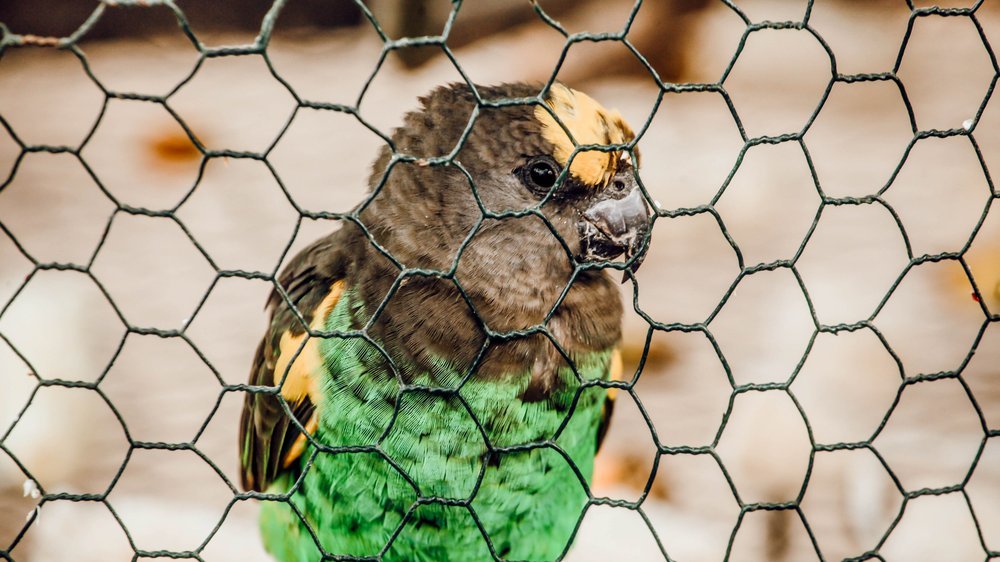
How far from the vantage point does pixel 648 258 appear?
3004mm

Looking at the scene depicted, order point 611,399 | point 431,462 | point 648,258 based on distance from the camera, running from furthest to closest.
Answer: point 648,258 → point 611,399 → point 431,462

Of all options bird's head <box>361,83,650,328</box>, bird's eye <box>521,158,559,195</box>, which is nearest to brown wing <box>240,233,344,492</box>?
bird's head <box>361,83,650,328</box>

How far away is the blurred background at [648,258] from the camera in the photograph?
228cm

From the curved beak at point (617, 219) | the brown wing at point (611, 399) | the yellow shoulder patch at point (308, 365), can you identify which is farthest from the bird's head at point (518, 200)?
the brown wing at point (611, 399)

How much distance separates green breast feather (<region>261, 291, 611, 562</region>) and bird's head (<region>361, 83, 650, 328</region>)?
16 centimetres

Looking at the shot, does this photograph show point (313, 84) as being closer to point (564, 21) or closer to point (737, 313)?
point (564, 21)

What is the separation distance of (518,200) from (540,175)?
0.05 m

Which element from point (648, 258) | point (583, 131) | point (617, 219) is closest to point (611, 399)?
point (617, 219)

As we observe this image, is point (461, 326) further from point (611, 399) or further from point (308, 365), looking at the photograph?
point (611, 399)

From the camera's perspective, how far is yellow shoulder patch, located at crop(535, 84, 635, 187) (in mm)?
1354

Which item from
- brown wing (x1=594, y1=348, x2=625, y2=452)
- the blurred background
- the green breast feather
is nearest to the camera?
the green breast feather

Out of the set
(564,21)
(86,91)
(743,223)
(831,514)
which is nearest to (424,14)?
(564,21)

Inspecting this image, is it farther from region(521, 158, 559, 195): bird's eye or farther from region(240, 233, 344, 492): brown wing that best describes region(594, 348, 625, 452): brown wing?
region(240, 233, 344, 492): brown wing

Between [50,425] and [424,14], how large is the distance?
163cm
